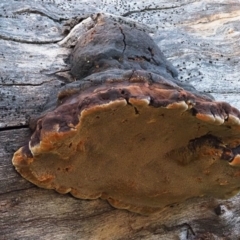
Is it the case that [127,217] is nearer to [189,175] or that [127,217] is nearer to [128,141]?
[189,175]

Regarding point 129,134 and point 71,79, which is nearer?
point 129,134

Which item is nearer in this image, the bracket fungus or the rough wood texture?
the bracket fungus

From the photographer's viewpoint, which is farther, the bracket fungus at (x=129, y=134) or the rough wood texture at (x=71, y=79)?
the rough wood texture at (x=71, y=79)

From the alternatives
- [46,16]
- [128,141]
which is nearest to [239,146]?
[128,141]
